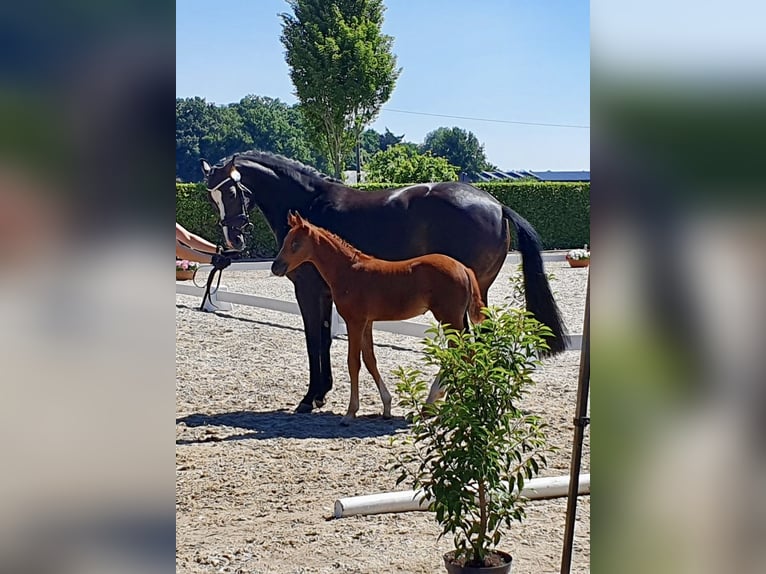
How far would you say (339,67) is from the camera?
29.8m

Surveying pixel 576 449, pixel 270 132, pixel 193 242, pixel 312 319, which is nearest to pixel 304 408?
pixel 312 319

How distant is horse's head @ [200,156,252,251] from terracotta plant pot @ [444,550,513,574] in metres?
3.95

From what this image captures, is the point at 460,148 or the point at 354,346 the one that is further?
the point at 460,148

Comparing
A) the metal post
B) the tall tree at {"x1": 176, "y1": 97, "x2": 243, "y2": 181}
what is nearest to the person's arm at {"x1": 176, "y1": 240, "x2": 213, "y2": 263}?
the metal post

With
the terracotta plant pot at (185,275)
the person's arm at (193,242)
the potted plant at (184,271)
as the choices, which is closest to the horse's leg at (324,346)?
the person's arm at (193,242)

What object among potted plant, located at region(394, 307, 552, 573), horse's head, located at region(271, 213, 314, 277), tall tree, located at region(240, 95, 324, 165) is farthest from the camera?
tall tree, located at region(240, 95, 324, 165)

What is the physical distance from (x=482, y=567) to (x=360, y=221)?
150 inches

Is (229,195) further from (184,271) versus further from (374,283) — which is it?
(184,271)

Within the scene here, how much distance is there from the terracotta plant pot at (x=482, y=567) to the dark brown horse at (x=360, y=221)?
3.32 m

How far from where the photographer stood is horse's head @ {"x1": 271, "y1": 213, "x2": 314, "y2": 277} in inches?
227

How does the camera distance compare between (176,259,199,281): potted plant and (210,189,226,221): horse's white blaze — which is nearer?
(210,189,226,221): horse's white blaze

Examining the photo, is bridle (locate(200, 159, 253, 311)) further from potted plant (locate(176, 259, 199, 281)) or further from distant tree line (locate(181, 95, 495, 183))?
distant tree line (locate(181, 95, 495, 183))

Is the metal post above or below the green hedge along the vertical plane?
below

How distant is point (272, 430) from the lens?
5.80 metres
